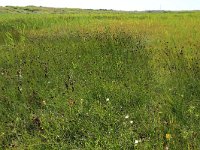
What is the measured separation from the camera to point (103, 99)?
17.8 ft

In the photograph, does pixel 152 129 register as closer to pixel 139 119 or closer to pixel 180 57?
pixel 139 119

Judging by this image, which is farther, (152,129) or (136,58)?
(136,58)

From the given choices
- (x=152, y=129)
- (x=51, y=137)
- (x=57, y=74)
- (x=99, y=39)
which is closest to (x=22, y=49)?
(x=99, y=39)

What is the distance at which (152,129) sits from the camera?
4.28 m

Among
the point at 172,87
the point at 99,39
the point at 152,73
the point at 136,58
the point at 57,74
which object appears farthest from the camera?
the point at 99,39

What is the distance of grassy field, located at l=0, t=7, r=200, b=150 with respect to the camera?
4305 mm

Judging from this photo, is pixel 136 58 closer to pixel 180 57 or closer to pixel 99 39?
pixel 180 57

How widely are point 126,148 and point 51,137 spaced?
109 cm

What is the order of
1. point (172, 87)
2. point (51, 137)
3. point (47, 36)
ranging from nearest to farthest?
point (51, 137), point (172, 87), point (47, 36)

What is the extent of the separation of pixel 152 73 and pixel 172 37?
3.37m

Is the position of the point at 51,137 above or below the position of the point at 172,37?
below

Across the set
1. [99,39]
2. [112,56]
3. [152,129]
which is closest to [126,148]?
[152,129]

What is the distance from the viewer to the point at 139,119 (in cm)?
471

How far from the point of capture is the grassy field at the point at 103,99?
4.31m
